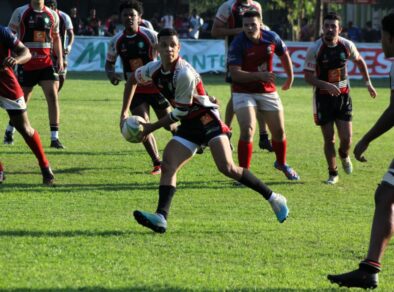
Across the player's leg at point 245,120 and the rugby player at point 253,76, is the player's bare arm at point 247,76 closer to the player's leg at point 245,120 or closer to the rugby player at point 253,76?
the rugby player at point 253,76

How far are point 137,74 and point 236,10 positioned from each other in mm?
5409

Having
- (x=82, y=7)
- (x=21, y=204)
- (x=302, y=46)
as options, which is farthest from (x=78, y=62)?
(x=21, y=204)

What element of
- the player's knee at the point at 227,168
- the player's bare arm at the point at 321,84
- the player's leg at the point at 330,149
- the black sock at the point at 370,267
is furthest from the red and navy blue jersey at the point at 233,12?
the black sock at the point at 370,267

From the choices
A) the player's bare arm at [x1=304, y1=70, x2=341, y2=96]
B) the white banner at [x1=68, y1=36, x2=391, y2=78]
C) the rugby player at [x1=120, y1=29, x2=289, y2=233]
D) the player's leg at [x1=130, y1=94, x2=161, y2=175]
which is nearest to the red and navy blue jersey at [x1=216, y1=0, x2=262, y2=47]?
the player's leg at [x1=130, y1=94, x2=161, y2=175]

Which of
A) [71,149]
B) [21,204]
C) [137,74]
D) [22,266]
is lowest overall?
[71,149]

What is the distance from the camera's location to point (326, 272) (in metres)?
7.91

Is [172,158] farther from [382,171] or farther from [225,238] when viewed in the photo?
[382,171]

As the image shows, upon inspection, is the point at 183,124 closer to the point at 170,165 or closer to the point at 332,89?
the point at 170,165

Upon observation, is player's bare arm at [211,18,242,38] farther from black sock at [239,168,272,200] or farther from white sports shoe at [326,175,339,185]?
black sock at [239,168,272,200]

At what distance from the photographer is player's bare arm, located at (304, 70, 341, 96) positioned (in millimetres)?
12641

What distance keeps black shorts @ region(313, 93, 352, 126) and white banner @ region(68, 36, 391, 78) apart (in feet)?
64.8

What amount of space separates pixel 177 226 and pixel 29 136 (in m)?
2.92

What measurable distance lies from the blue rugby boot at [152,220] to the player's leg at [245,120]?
332 centimetres

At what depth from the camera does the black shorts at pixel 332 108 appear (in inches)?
510
